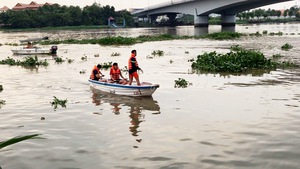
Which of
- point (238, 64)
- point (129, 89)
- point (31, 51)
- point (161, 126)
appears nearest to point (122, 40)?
point (31, 51)

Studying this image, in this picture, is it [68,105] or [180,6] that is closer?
[68,105]

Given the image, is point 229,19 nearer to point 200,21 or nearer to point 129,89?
point 200,21

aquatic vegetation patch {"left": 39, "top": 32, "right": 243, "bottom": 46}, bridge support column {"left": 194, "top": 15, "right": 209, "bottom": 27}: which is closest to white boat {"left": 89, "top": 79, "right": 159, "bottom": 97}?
aquatic vegetation patch {"left": 39, "top": 32, "right": 243, "bottom": 46}

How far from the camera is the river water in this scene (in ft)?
25.6

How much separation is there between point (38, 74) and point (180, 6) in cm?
7545

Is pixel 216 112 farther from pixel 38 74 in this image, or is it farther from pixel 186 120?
pixel 38 74

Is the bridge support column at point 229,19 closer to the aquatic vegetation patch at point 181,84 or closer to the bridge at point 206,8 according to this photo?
the bridge at point 206,8

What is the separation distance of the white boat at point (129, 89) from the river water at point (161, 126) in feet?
0.96

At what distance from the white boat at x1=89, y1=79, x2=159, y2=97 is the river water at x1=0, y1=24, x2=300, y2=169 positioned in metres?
0.29

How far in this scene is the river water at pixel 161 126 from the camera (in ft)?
25.6

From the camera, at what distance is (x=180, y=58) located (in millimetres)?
28391

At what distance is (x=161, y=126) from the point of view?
33.9 feet

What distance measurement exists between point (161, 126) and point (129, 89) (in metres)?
4.13

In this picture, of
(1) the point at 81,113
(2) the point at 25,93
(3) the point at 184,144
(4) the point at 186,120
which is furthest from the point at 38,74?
(3) the point at 184,144
